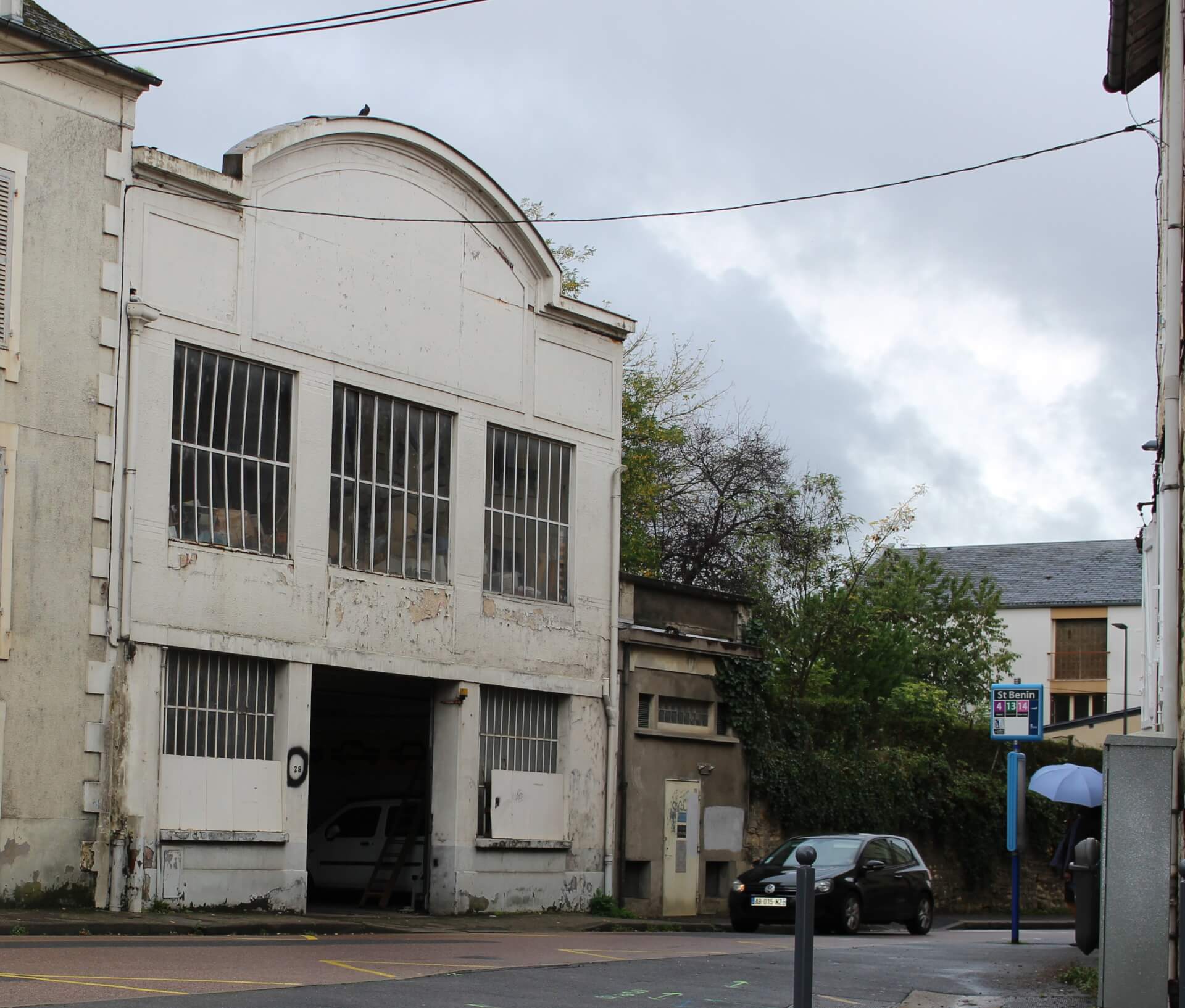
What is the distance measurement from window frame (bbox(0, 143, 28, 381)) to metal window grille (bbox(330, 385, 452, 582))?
14.7 ft

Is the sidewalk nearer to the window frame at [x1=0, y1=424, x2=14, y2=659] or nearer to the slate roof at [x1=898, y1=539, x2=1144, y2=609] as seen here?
the window frame at [x1=0, y1=424, x2=14, y2=659]

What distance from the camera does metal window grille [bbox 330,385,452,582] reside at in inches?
835

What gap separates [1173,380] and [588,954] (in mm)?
7424

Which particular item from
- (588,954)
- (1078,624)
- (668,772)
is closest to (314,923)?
(588,954)

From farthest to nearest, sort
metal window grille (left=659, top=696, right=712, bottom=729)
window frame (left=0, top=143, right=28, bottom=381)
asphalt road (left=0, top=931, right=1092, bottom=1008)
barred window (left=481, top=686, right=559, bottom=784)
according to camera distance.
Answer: metal window grille (left=659, top=696, right=712, bottom=729) < barred window (left=481, top=686, right=559, bottom=784) < window frame (left=0, top=143, right=28, bottom=381) < asphalt road (left=0, top=931, right=1092, bottom=1008)

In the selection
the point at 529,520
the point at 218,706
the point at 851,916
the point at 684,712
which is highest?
the point at 529,520

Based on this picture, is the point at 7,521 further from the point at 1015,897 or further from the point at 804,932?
the point at 1015,897

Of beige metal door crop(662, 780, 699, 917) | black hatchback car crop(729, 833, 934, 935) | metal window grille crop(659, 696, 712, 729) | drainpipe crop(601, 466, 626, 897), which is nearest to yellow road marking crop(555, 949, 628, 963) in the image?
black hatchback car crop(729, 833, 934, 935)

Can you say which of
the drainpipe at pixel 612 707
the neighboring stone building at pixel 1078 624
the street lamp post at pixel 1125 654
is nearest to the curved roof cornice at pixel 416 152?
the drainpipe at pixel 612 707

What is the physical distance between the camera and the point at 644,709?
25609 millimetres

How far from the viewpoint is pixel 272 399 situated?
67.0 feet

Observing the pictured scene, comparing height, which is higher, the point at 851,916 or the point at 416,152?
the point at 416,152

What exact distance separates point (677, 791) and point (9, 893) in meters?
11.3

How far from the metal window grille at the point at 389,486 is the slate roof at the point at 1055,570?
46018mm
